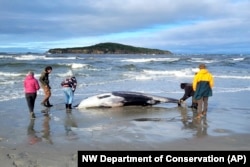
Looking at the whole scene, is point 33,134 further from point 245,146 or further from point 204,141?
point 245,146

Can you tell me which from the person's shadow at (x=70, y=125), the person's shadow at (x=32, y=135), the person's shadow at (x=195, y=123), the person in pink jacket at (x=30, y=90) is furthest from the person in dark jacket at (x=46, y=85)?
the person's shadow at (x=195, y=123)

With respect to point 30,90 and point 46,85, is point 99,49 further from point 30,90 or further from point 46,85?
point 30,90

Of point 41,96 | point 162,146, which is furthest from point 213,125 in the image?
point 41,96

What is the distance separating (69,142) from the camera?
9492mm

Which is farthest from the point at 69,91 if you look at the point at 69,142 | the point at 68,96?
the point at 69,142

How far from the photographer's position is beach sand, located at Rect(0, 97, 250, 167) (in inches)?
320

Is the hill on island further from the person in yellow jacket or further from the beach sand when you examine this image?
the beach sand

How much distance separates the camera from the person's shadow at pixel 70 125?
33.5 ft

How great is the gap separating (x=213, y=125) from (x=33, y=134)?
5120 millimetres

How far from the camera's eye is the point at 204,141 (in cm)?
975

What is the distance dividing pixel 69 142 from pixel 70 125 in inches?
93.2

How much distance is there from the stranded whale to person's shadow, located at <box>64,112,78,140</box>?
1596mm

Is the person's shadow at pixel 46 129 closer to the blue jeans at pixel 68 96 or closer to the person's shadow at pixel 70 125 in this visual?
the person's shadow at pixel 70 125

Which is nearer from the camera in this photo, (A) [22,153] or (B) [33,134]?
(A) [22,153]
